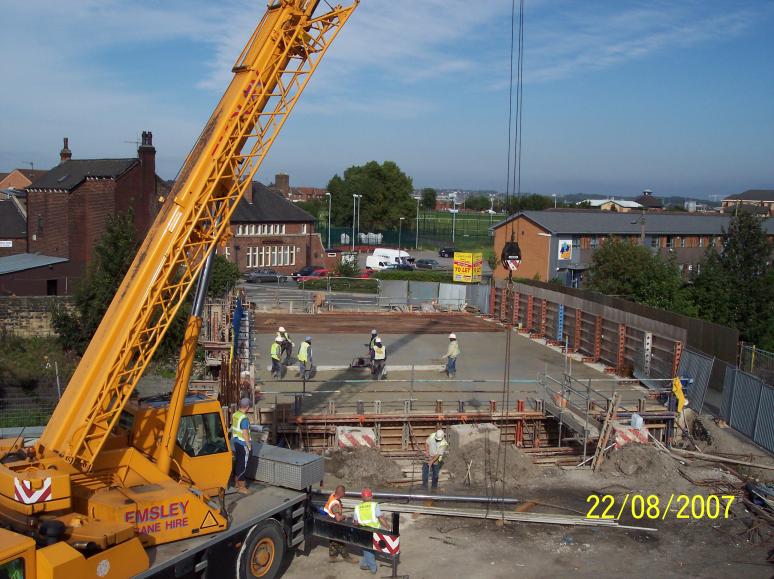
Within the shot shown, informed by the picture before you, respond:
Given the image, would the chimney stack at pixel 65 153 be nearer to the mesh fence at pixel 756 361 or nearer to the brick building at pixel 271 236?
the brick building at pixel 271 236

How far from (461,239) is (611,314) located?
79.5 m

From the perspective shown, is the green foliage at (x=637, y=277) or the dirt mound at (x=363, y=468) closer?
the dirt mound at (x=363, y=468)

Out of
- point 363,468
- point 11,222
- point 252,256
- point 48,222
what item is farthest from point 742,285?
point 11,222

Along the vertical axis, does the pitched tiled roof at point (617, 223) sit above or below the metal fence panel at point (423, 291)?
above

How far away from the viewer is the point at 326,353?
27.8m

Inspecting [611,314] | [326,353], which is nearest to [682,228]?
[611,314]

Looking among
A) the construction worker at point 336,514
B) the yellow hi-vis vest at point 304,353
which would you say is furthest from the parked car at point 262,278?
the construction worker at point 336,514

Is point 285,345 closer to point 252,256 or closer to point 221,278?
point 221,278

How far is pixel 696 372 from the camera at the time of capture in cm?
2183

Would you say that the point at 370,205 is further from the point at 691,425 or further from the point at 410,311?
the point at 691,425

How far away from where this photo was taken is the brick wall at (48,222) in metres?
42.7

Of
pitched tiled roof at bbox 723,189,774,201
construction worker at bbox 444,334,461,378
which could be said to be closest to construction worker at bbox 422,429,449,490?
construction worker at bbox 444,334,461,378

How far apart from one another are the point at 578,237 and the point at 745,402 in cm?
4099
